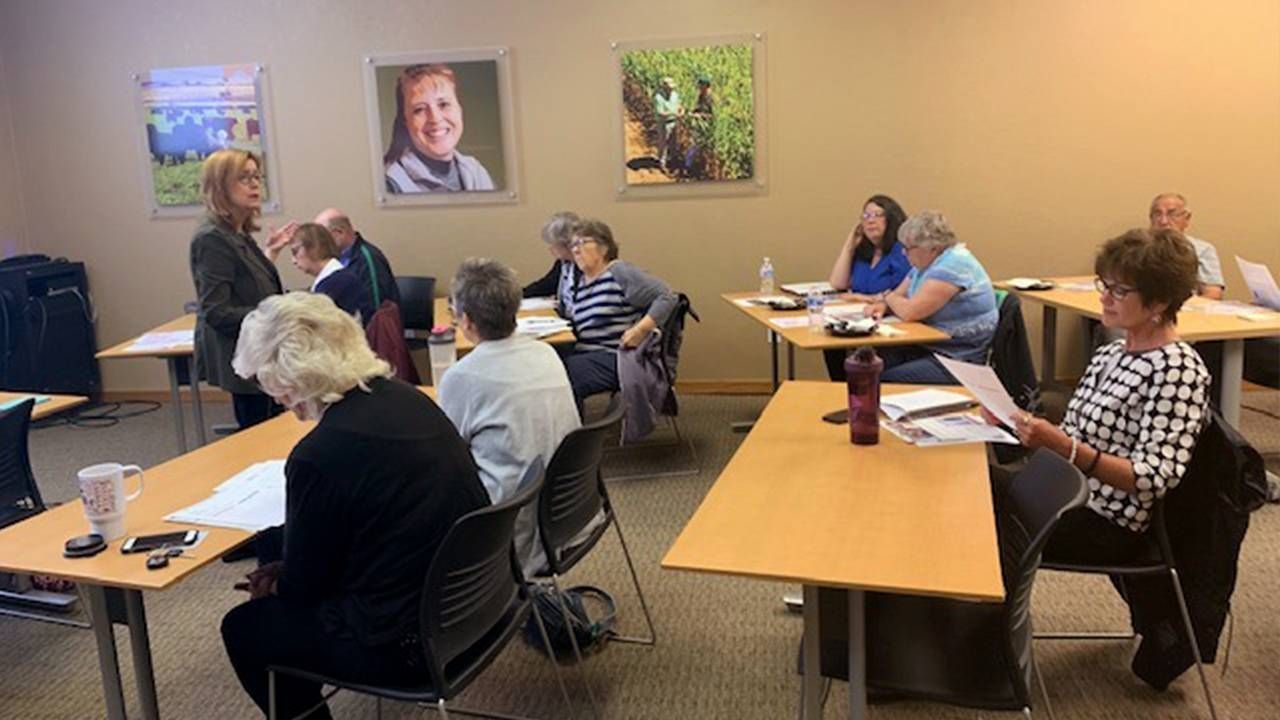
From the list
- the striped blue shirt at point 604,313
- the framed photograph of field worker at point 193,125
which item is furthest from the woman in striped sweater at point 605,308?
the framed photograph of field worker at point 193,125

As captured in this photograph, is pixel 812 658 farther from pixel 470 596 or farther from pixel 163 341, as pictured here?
pixel 163 341

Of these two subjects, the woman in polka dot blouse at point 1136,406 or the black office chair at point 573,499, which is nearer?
the woman in polka dot blouse at point 1136,406

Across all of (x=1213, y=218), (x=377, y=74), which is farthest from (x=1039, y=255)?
(x=377, y=74)

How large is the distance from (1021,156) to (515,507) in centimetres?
464

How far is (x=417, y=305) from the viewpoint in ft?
19.7

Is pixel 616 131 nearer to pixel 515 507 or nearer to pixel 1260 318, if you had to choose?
pixel 1260 318

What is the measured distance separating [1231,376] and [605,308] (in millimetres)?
2578

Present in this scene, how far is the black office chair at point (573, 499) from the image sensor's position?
2389 mm

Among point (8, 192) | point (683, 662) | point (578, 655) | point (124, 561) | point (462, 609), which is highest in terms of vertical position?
point (8, 192)

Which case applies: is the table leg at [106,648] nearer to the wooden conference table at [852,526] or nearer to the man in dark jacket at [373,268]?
the wooden conference table at [852,526]

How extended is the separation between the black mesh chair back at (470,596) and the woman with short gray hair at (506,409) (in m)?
0.35

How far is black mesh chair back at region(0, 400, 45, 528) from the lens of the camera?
303 cm

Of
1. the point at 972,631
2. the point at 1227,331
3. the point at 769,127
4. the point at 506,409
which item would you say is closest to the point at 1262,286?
the point at 1227,331

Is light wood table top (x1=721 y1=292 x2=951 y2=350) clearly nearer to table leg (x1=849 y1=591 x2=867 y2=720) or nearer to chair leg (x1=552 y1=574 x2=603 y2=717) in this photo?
chair leg (x1=552 y1=574 x2=603 y2=717)
